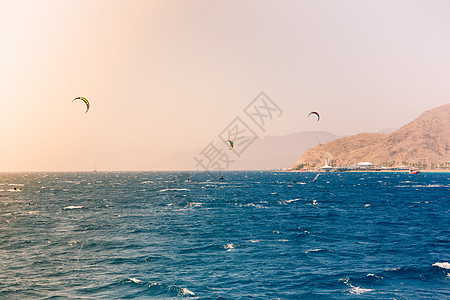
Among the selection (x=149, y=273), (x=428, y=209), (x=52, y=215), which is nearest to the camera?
(x=149, y=273)

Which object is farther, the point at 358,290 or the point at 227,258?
the point at 227,258

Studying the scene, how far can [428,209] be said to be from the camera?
67.8 m

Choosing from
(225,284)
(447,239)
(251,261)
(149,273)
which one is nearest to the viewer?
(225,284)

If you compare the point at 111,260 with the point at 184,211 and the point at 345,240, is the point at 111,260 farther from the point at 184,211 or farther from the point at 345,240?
the point at 184,211

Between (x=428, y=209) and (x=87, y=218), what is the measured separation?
67.6m

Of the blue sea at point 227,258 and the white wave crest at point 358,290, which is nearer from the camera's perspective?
the white wave crest at point 358,290

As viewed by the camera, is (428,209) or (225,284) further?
(428,209)

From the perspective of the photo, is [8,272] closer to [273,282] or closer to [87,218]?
[273,282]

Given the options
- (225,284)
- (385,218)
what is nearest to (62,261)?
(225,284)

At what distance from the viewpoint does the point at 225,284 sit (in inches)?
974

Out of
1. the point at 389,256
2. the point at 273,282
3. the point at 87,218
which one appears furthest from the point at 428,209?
the point at 87,218

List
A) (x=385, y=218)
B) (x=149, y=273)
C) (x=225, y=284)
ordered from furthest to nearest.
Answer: (x=385, y=218) < (x=149, y=273) < (x=225, y=284)

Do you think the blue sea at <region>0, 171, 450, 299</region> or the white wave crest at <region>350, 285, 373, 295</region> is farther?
the blue sea at <region>0, 171, 450, 299</region>

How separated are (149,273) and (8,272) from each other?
40.8 feet
